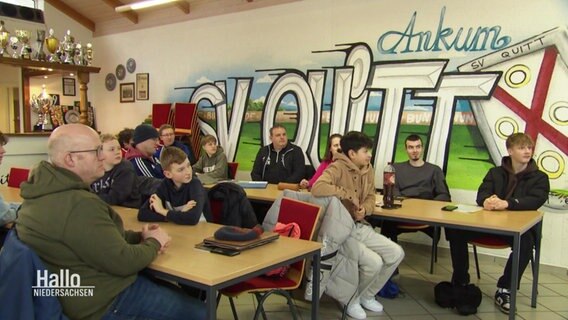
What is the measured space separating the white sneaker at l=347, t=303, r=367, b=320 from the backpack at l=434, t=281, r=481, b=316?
2.15 feet

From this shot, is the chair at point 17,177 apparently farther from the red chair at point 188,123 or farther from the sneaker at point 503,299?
the sneaker at point 503,299

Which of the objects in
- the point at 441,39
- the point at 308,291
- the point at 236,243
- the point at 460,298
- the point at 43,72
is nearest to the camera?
the point at 236,243

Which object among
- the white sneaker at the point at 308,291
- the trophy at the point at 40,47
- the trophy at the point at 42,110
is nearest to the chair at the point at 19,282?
the white sneaker at the point at 308,291

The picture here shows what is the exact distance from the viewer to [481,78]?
186 inches

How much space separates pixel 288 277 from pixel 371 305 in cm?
106

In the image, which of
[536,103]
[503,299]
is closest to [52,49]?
[536,103]

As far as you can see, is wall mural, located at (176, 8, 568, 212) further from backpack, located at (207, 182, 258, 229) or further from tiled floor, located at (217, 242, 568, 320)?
backpack, located at (207, 182, 258, 229)

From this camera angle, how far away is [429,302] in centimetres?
359

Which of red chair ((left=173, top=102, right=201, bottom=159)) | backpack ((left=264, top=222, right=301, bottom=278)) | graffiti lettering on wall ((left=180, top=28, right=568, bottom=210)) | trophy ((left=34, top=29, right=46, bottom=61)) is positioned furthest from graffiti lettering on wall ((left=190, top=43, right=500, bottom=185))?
backpack ((left=264, top=222, right=301, bottom=278))

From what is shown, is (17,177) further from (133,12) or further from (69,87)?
(69,87)

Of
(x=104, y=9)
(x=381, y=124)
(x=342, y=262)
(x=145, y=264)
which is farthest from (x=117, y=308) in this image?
(x=104, y=9)

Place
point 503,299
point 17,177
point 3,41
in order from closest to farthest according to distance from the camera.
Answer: point 503,299
point 17,177
point 3,41

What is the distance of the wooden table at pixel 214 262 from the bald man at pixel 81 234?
0.41 feet

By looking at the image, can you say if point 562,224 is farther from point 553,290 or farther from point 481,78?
point 481,78
